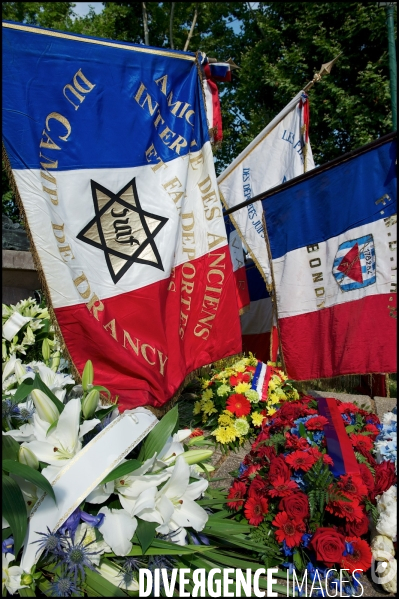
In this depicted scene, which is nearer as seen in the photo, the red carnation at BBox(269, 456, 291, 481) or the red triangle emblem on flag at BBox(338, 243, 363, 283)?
the red carnation at BBox(269, 456, 291, 481)

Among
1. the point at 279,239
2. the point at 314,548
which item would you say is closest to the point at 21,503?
the point at 314,548

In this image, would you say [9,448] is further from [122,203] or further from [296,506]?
[122,203]

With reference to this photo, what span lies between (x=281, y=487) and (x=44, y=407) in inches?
42.9

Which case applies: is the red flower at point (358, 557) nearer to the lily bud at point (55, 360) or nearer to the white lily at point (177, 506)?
the white lily at point (177, 506)

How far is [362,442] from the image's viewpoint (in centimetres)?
256

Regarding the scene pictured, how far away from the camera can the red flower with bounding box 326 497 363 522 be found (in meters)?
2.04

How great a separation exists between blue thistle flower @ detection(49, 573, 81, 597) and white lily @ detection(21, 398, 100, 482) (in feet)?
1.26

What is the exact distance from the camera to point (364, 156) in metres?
3.10

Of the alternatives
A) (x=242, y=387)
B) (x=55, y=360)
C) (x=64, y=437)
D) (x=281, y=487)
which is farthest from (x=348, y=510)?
(x=55, y=360)

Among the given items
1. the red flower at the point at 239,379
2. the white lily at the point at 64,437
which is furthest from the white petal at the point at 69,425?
the red flower at the point at 239,379

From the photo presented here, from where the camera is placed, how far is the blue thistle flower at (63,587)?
1.68m

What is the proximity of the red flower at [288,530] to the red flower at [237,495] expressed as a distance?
27cm

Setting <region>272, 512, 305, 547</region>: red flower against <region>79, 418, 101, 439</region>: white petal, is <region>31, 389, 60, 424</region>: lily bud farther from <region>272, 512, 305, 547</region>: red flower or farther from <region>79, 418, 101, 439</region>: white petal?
<region>272, 512, 305, 547</region>: red flower

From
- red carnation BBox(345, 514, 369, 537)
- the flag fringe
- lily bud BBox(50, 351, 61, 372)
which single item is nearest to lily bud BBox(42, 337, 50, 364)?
lily bud BBox(50, 351, 61, 372)
